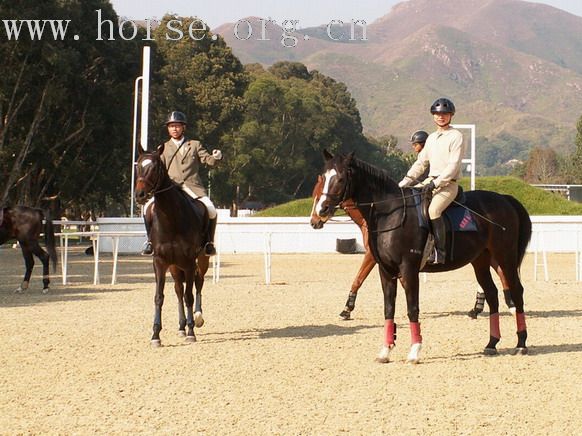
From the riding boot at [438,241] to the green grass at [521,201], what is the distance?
123 ft

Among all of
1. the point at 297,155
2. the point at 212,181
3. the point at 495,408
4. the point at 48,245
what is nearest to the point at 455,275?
the point at 48,245

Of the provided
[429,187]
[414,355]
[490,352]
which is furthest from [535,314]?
[414,355]

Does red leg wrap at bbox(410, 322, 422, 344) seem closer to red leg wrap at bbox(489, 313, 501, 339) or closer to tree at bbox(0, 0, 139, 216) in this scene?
red leg wrap at bbox(489, 313, 501, 339)

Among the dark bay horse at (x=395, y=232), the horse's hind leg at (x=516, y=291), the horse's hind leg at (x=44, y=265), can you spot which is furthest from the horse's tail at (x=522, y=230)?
the horse's hind leg at (x=44, y=265)

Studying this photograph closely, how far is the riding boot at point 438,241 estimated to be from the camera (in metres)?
11.1

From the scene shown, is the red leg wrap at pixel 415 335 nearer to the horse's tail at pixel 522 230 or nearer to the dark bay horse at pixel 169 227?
the horse's tail at pixel 522 230

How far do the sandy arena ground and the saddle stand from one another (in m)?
1.31

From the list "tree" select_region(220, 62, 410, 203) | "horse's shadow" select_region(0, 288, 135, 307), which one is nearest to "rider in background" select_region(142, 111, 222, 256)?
"horse's shadow" select_region(0, 288, 135, 307)

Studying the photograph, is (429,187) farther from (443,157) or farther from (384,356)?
(384,356)

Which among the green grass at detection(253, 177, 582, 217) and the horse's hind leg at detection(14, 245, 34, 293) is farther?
the green grass at detection(253, 177, 582, 217)

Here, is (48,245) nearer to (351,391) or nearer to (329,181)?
(329,181)

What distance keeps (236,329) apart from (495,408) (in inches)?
252

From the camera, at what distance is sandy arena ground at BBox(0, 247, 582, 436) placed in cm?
770

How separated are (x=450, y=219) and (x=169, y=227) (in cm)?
352
